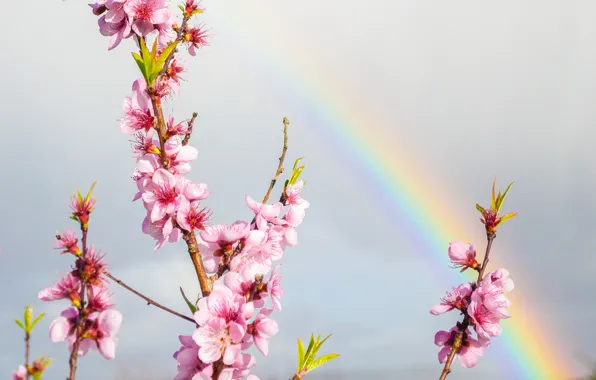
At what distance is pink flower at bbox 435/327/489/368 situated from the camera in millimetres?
3729

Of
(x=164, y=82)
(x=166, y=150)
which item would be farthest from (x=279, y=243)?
(x=164, y=82)

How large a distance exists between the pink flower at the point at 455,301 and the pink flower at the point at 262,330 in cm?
135

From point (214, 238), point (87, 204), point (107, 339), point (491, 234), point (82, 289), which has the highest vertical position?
point (491, 234)

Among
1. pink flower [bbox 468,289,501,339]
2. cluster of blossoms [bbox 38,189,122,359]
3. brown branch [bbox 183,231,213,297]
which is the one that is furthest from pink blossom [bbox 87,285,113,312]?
pink flower [bbox 468,289,501,339]

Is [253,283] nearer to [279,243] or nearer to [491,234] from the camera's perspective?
[279,243]

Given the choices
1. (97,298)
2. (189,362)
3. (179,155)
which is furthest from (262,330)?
(179,155)

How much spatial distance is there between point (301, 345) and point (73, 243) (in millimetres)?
1308

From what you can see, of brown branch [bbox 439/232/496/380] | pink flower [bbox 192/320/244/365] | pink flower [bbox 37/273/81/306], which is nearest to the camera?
pink flower [bbox 37/273/81/306]

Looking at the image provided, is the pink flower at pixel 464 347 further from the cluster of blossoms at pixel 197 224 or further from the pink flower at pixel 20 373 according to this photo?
the pink flower at pixel 20 373

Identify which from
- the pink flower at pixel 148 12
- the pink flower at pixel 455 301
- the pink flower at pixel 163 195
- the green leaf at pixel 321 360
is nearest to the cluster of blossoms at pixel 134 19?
the pink flower at pixel 148 12

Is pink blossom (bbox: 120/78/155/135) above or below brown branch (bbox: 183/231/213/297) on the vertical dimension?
above

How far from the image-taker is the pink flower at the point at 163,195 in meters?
3.19

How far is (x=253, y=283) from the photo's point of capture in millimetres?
2822

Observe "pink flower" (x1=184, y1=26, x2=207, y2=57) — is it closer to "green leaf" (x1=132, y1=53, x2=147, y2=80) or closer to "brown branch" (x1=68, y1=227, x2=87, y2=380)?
"green leaf" (x1=132, y1=53, x2=147, y2=80)
